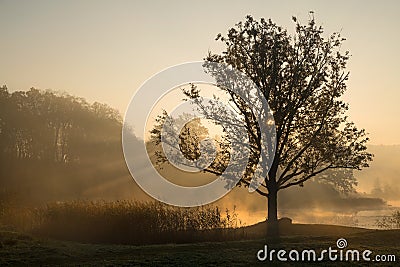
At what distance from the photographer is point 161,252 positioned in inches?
725

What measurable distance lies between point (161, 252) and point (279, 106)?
1209cm

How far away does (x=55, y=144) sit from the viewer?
63500mm

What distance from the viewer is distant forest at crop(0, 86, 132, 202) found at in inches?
2251

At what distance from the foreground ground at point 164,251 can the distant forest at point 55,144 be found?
1388 inches

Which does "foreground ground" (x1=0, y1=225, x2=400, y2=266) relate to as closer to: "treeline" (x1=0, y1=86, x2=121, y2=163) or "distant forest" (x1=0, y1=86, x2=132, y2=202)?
"distant forest" (x1=0, y1=86, x2=132, y2=202)

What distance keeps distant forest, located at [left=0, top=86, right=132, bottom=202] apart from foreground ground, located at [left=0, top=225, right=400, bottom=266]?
35246 millimetres

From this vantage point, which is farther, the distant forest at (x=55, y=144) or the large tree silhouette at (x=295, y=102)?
the distant forest at (x=55, y=144)

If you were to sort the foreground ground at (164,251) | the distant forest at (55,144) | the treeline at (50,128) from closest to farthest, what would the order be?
the foreground ground at (164,251)
the distant forest at (55,144)
the treeline at (50,128)

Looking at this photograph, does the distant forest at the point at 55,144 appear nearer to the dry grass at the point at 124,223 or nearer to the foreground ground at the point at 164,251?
the dry grass at the point at 124,223

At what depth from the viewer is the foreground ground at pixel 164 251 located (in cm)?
1669

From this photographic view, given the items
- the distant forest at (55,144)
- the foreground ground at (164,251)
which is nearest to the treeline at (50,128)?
the distant forest at (55,144)

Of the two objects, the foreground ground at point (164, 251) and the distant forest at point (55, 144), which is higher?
the distant forest at point (55, 144)

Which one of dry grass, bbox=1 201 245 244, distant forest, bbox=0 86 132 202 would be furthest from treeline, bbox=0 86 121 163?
A: dry grass, bbox=1 201 245 244

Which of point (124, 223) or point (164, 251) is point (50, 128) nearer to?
point (124, 223)
